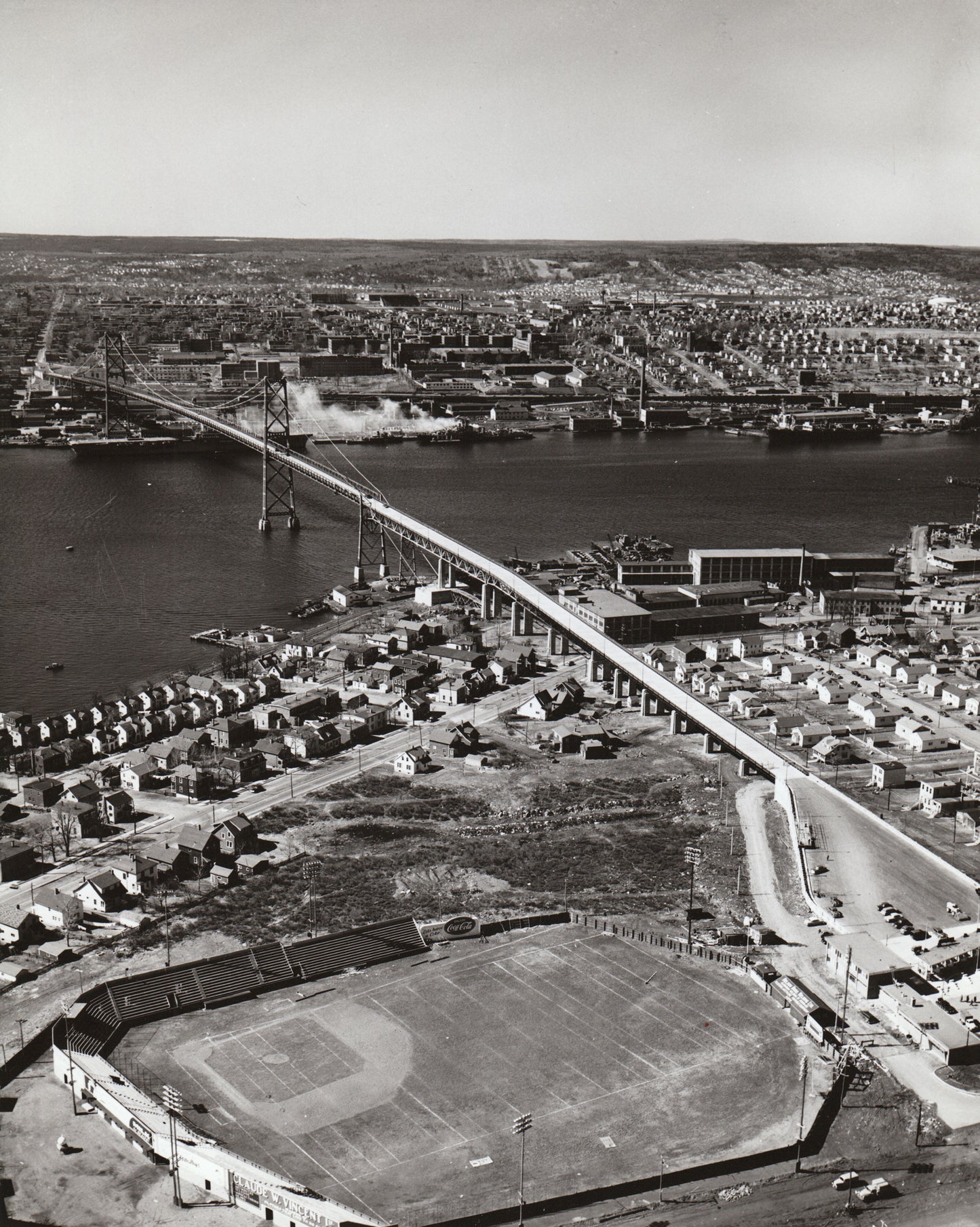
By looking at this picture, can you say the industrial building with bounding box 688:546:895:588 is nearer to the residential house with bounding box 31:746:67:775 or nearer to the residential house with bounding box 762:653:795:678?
the residential house with bounding box 762:653:795:678

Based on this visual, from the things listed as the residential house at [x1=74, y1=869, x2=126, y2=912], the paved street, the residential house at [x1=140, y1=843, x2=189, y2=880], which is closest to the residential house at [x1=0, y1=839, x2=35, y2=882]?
the paved street

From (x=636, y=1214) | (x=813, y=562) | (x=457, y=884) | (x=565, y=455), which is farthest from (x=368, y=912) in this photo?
(x=565, y=455)

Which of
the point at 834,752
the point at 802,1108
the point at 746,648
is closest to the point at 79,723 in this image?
the point at 834,752

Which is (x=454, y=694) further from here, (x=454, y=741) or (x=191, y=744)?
(x=191, y=744)

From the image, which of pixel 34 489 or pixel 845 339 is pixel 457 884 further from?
pixel 845 339

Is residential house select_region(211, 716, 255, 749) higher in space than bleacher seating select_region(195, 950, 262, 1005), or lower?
higher

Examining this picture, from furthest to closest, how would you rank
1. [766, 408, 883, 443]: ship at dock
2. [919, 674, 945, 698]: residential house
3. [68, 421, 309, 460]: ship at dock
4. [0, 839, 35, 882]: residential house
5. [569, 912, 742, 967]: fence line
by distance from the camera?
[766, 408, 883, 443]: ship at dock → [68, 421, 309, 460]: ship at dock → [919, 674, 945, 698]: residential house → [0, 839, 35, 882]: residential house → [569, 912, 742, 967]: fence line
